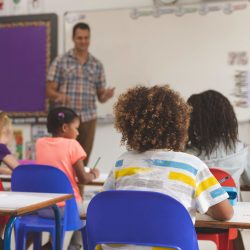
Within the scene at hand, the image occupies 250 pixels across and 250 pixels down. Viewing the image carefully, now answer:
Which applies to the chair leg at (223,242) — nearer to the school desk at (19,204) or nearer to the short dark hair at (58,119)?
the school desk at (19,204)

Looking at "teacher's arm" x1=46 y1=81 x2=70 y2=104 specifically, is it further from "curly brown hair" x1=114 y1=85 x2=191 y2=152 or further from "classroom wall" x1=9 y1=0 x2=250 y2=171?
"curly brown hair" x1=114 y1=85 x2=191 y2=152

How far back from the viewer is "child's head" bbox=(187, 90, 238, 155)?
233 cm

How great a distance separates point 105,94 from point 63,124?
1701mm

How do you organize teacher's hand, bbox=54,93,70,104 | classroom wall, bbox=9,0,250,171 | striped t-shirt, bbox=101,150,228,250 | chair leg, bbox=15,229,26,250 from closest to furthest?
striped t-shirt, bbox=101,150,228,250, chair leg, bbox=15,229,26,250, classroom wall, bbox=9,0,250,171, teacher's hand, bbox=54,93,70,104

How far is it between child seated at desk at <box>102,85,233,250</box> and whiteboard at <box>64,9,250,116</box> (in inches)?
114

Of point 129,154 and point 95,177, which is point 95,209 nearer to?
point 129,154

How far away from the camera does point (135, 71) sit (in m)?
4.67

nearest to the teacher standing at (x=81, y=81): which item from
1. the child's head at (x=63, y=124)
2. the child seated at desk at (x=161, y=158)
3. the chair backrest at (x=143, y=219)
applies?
the child's head at (x=63, y=124)

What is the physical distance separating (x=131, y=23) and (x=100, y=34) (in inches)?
14.0

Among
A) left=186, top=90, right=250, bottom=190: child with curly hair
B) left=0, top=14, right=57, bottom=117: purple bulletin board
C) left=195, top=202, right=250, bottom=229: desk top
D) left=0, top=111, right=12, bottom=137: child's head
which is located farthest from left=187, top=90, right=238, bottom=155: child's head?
left=0, top=14, right=57, bottom=117: purple bulletin board

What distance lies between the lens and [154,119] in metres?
1.58

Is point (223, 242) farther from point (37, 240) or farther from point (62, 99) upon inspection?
point (62, 99)

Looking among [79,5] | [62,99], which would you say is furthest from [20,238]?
[79,5]

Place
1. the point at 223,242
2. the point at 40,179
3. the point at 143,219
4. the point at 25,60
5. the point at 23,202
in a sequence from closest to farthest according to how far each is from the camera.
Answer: the point at 143,219 < the point at 23,202 < the point at 223,242 < the point at 40,179 < the point at 25,60
